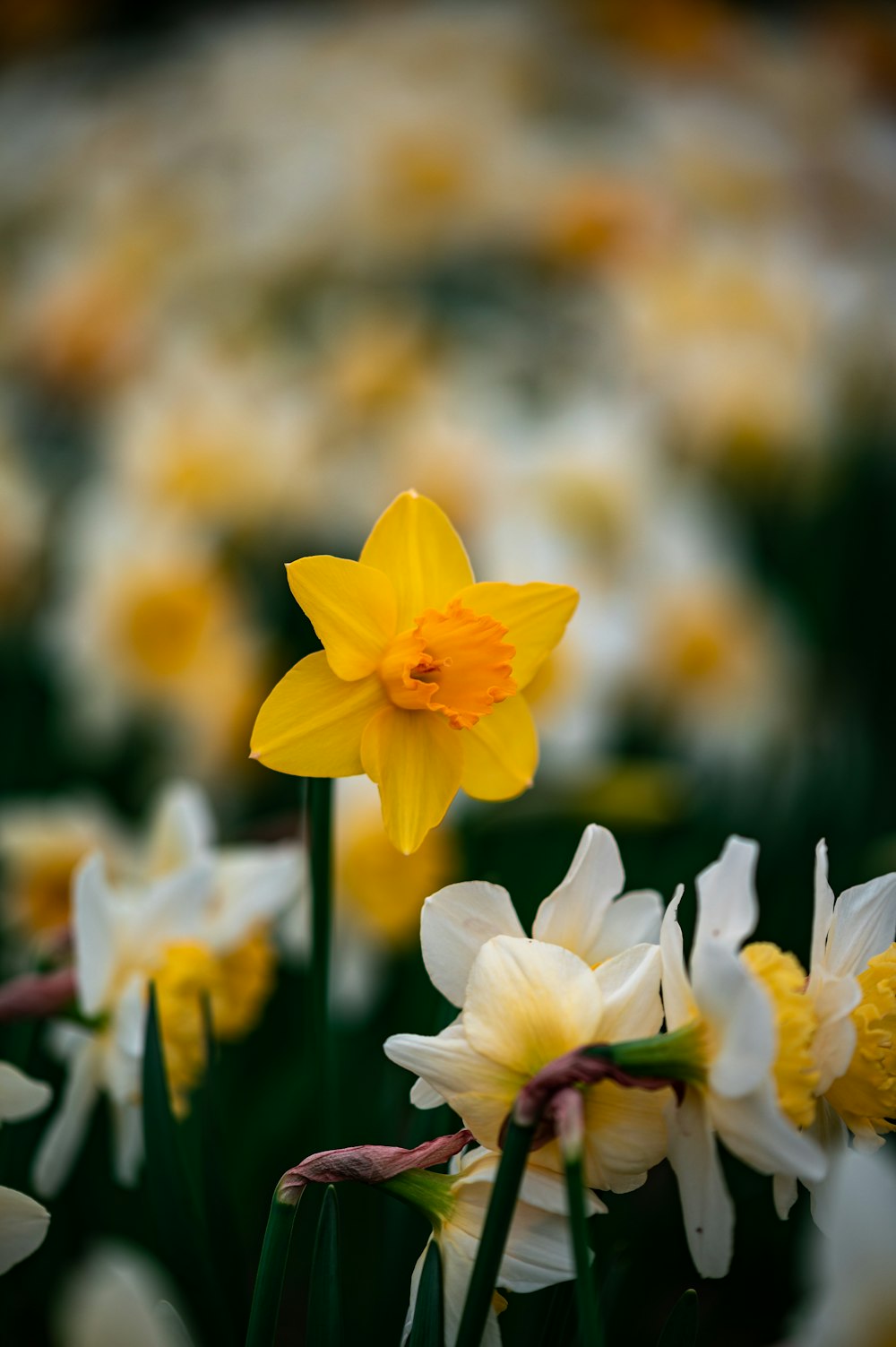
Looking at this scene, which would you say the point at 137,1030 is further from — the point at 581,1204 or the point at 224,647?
the point at 224,647

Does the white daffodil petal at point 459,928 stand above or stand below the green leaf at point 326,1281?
above

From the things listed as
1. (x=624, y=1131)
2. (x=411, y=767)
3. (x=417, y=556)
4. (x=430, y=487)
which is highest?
(x=430, y=487)

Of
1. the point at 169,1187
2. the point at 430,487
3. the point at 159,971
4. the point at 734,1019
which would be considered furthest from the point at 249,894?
the point at 430,487

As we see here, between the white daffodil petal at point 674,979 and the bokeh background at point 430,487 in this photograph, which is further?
the bokeh background at point 430,487

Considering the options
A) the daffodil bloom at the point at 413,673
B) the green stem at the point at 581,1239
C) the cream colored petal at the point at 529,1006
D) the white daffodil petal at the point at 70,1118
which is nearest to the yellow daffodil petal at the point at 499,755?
the daffodil bloom at the point at 413,673

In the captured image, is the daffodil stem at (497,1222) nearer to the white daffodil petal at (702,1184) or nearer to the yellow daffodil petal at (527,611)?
the white daffodil petal at (702,1184)

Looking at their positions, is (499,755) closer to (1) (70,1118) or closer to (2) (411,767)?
(2) (411,767)

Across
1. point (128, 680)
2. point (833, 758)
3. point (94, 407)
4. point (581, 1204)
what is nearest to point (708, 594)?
point (833, 758)

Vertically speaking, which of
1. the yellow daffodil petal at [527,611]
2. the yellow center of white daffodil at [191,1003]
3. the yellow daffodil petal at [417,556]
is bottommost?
the yellow center of white daffodil at [191,1003]
